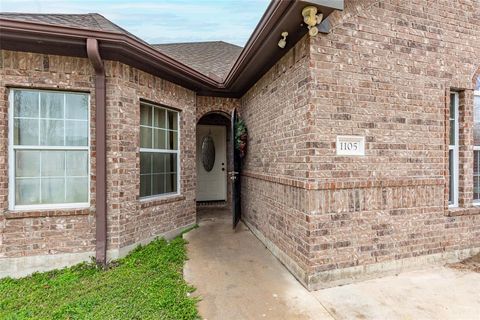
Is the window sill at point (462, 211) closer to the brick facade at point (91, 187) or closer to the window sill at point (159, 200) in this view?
the window sill at point (159, 200)

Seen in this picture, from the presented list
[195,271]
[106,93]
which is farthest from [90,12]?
[195,271]

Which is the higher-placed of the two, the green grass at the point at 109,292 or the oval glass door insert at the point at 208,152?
the oval glass door insert at the point at 208,152

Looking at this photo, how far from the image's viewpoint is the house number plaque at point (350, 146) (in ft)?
10.4

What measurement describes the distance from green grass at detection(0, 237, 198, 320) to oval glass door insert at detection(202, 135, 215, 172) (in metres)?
4.04

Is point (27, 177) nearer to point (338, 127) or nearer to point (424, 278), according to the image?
point (338, 127)

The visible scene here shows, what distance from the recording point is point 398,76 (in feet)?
11.2

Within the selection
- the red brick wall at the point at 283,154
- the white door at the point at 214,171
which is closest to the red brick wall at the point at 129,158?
the red brick wall at the point at 283,154

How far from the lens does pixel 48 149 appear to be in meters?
3.77

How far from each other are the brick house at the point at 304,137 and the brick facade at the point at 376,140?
0.06 ft

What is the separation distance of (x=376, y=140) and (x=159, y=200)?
11.9 ft

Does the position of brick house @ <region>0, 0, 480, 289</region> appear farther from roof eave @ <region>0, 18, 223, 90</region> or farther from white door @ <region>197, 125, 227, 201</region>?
white door @ <region>197, 125, 227, 201</region>

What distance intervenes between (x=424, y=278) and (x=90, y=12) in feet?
22.9

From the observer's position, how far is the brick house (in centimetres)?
315

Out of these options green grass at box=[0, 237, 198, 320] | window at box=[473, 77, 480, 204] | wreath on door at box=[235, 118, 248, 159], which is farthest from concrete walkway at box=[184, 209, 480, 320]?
wreath on door at box=[235, 118, 248, 159]
